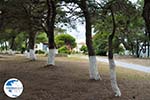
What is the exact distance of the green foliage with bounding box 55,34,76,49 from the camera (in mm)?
65500

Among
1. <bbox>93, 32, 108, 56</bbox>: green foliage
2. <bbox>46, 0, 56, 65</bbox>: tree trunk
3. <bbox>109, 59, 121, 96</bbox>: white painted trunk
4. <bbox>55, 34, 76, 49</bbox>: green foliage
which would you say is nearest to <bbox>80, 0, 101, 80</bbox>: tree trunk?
<bbox>109, 59, 121, 96</bbox>: white painted trunk

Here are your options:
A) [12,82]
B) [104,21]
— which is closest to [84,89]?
[104,21]

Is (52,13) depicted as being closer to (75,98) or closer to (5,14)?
(5,14)

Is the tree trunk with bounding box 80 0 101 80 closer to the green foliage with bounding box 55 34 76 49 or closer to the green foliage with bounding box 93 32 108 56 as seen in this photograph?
the green foliage with bounding box 93 32 108 56

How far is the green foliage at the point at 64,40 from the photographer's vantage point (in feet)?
215

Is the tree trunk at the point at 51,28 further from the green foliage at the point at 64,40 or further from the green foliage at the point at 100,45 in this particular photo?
the green foliage at the point at 64,40

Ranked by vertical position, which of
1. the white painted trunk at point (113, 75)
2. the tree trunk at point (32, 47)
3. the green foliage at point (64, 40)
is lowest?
the white painted trunk at point (113, 75)

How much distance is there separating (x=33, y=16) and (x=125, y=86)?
1170 cm

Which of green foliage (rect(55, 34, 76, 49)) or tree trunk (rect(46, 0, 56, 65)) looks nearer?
tree trunk (rect(46, 0, 56, 65))

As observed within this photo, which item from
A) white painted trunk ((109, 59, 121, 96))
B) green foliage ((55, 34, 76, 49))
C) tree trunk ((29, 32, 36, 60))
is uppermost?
green foliage ((55, 34, 76, 49))

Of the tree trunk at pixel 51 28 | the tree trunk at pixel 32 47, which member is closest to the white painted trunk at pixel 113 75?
the tree trunk at pixel 51 28

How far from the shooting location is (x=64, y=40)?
6712 cm

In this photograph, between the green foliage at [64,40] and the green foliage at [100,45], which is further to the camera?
the green foliage at [64,40]

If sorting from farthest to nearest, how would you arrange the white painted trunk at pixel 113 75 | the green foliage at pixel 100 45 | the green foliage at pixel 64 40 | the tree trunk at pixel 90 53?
the green foliage at pixel 64 40, the green foliage at pixel 100 45, the tree trunk at pixel 90 53, the white painted trunk at pixel 113 75
